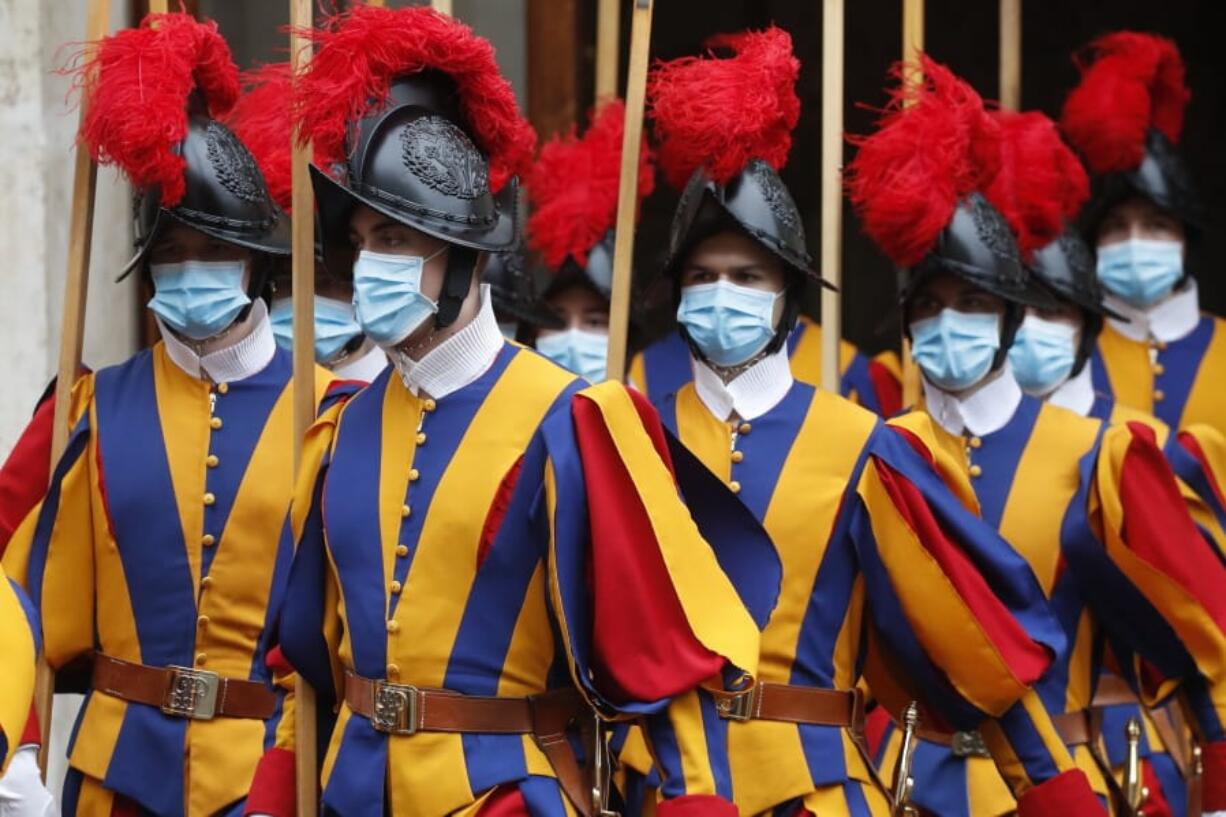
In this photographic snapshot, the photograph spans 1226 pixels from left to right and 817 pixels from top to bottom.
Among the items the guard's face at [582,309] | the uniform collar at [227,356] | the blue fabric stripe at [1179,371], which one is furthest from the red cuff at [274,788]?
the blue fabric stripe at [1179,371]

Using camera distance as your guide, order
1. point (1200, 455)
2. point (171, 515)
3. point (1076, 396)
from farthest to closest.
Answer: point (1076, 396) → point (1200, 455) → point (171, 515)

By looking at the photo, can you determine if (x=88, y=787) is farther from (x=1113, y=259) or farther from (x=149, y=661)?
(x=1113, y=259)

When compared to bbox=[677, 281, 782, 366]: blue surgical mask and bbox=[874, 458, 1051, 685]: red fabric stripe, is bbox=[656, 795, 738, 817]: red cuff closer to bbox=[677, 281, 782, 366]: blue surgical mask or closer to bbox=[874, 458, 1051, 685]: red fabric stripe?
bbox=[874, 458, 1051, 685]: red fabric stripe

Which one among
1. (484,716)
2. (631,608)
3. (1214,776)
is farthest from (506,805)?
(1214,776)

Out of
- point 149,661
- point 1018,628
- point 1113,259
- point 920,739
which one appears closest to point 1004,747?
point 1018,628

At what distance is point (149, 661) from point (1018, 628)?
1.75m

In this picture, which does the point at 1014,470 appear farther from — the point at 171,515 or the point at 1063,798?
the point at 171,515

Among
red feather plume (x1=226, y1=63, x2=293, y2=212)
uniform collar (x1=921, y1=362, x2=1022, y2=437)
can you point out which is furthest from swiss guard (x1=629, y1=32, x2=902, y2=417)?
red feather plume (x1=226, y1=63, x2=293, y2=212)

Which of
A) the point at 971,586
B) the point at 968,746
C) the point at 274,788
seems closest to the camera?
the point at 274,788

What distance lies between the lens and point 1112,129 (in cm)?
907

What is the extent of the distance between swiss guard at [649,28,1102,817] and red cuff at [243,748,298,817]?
2.67 ft

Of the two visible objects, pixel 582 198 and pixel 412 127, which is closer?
pixel 412 127

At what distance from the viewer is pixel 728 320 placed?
626 cm

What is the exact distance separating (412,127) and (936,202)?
1.82 meters
